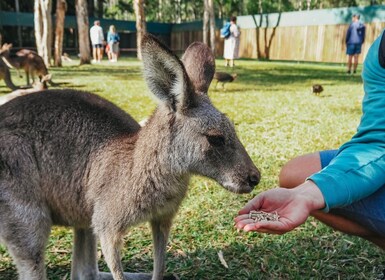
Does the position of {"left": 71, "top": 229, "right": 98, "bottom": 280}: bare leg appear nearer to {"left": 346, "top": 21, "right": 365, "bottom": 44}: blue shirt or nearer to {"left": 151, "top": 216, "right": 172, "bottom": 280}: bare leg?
{"left": 151, "top": 216, "right": 172, "bottom": 280}: bare leg

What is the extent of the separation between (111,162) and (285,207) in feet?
2.38

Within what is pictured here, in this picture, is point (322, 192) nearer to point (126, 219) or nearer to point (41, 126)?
point (126, 219)

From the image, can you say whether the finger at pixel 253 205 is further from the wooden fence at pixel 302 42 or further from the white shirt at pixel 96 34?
the wooden fence at pixel 302 42

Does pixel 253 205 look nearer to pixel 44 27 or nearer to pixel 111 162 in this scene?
pixel 111 162

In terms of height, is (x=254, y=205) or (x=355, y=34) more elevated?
(x=355, y=34)

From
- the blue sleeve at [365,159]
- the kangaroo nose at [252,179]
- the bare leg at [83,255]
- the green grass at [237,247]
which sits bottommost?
the green grass at [237,247]

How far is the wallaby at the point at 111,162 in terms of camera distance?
5.38ft

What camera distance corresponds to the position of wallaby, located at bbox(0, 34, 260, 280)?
64.5 inches

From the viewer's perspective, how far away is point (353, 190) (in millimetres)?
1438

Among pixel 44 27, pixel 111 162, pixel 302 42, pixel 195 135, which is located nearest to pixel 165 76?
pixel 195 135

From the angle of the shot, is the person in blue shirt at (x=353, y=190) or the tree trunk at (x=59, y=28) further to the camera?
the tree trunk at (x=59, y=28)

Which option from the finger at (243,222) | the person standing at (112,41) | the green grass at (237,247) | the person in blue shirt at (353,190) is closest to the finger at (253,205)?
the person in blue shirt at (353,190)

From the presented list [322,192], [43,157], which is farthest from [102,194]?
[322,192]

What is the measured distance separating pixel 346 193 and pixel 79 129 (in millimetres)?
1054
